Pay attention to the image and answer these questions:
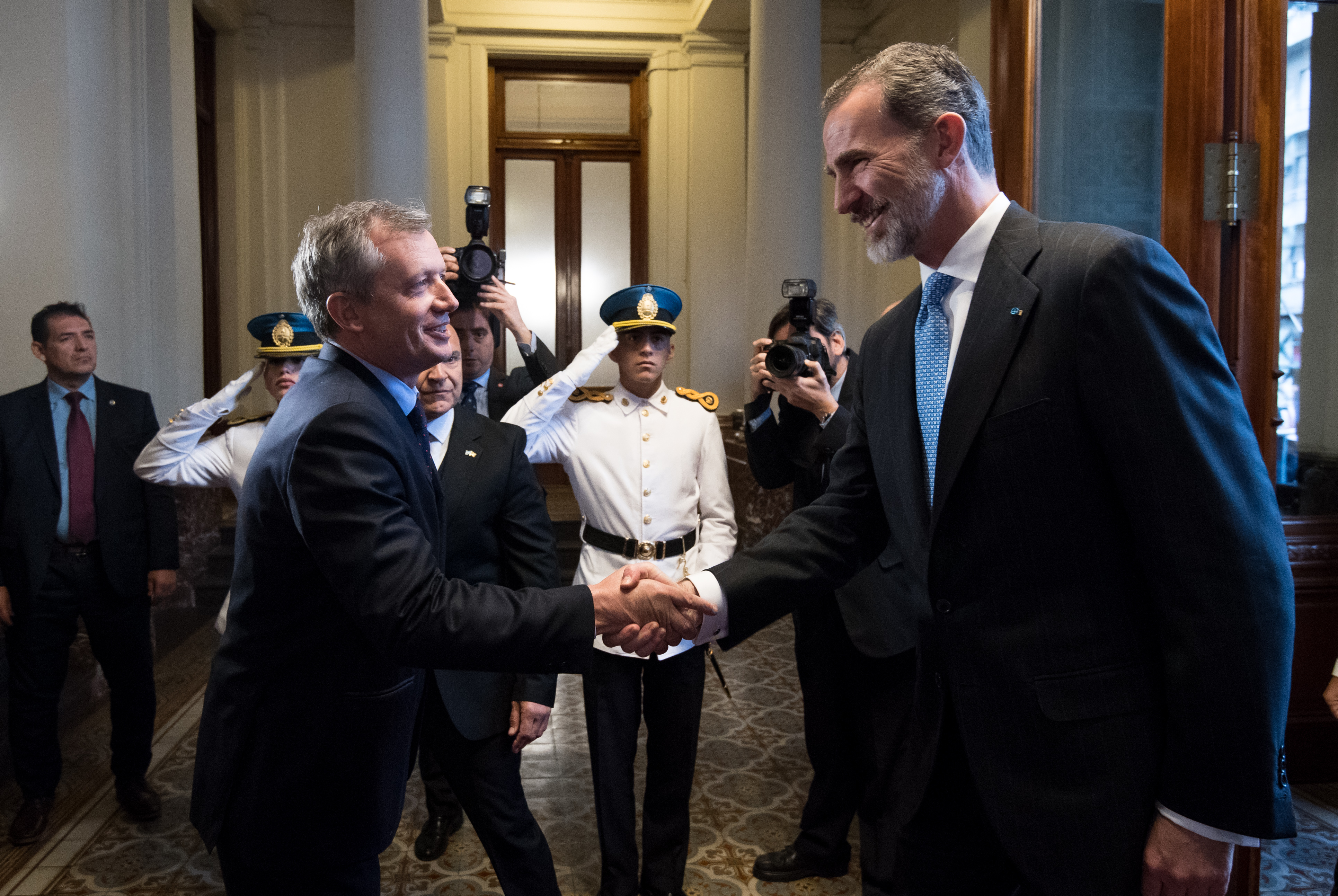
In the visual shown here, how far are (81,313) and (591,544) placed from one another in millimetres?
2076

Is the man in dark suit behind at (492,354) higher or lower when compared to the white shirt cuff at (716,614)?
higher

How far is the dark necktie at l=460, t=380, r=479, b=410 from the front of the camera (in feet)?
11.5

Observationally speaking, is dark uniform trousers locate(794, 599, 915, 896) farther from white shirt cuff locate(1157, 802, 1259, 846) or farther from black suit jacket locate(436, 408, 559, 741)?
white shirt cuff locate(1157, 802, 1259, 846)

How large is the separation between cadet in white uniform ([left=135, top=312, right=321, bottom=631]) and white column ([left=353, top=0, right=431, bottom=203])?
9.02 ft

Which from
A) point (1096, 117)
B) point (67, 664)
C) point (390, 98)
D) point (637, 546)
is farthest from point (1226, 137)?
point (390, 98)

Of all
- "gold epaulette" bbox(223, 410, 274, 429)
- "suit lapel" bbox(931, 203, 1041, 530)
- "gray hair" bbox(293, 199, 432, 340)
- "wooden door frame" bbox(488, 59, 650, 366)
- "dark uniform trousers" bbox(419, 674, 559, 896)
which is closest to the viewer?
"suit lapel" bbox(931, 203, 1041, 530)

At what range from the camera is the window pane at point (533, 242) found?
8750mm

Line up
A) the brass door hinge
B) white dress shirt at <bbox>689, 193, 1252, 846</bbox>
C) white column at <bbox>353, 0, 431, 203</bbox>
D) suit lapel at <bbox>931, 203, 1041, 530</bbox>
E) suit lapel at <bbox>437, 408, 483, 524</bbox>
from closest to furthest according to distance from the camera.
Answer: suit lapel at <bbox>931, 203, 1041, 530</bbox>
white dress shirt at <bbox>689, 193, 1252, 846</bbox>
the brass door hinge
suit lapel at <bbox>437, 408, 483, 524</bbox>
white column at <bbox>353, 0, 431, 203</bbox>

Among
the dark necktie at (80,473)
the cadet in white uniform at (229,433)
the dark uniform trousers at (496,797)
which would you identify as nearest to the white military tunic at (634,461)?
the dark uniform trousers at (496,797)

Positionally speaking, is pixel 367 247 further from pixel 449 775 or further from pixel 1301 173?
pixel 1301 173

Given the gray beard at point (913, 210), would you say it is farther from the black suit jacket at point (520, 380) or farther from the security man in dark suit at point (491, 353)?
the black suit jacket at point (520, 380)

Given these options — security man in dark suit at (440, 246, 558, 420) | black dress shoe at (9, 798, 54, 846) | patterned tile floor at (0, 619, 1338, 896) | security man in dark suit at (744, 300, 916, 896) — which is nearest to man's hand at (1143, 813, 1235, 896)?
security man in dark suit at (744, 300, 916, 896)

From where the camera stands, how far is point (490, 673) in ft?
7.52

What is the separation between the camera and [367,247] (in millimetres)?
1655
